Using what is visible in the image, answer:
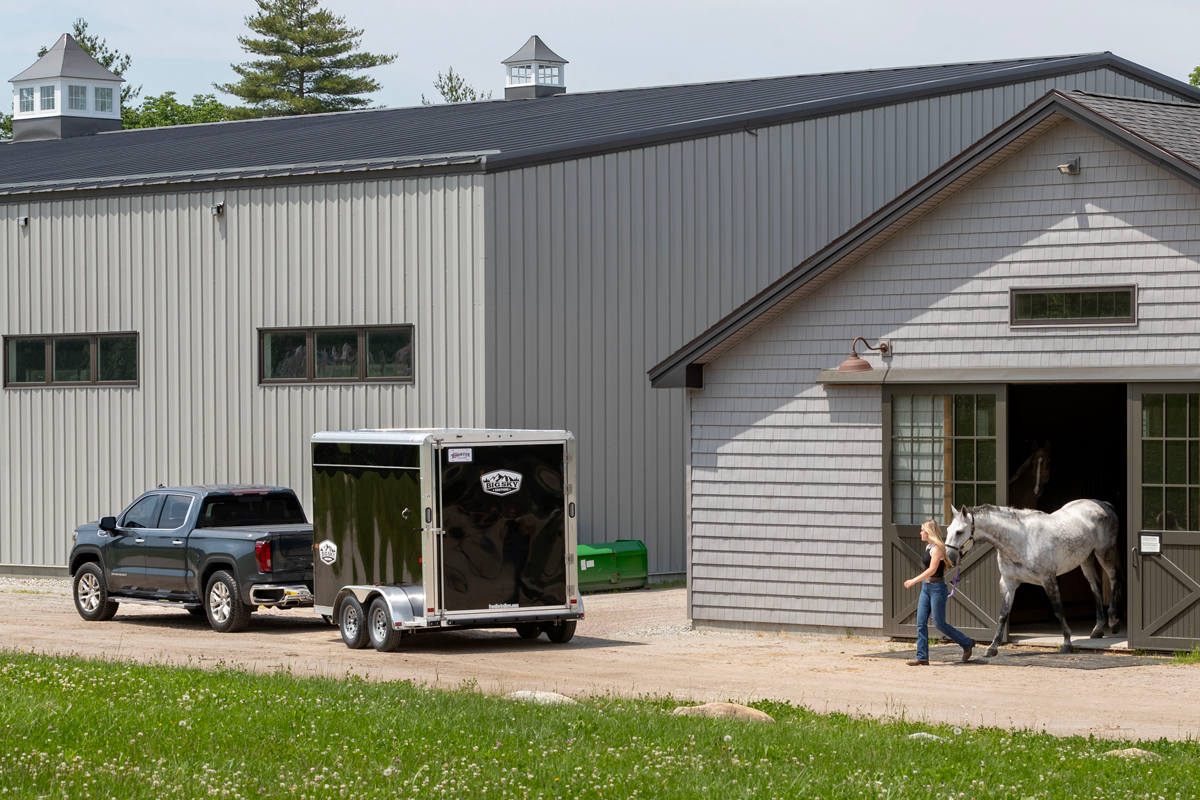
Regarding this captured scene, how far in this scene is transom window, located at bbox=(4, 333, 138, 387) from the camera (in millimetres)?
26344

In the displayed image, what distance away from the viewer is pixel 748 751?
10.0m

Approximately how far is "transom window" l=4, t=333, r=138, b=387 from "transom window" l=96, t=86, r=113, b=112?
15565mm

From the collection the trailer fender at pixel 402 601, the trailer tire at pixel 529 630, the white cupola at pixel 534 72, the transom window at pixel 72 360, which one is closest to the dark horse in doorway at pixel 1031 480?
the trailer tire at pixel 529 630

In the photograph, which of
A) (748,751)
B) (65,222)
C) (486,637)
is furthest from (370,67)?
(748,751)

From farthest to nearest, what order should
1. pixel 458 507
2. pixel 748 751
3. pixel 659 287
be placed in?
pixel 659 287, pixel 458 507, pixel 748 751

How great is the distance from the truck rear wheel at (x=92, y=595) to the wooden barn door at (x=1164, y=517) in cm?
1217

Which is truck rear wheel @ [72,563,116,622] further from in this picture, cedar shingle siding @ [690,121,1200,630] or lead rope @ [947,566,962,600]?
lead rope @ [947,566,962,600]

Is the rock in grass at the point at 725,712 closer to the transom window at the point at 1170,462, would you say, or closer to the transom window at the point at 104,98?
the transom window at the point at 1170,462

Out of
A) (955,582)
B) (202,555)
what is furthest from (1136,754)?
(202,555)

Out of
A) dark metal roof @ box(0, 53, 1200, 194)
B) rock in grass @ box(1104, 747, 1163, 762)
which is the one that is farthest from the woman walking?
dark metal roof @ box(0, 53, 1200, 194)

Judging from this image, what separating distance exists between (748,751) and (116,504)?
18466 millimetres

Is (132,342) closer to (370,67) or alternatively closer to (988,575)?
(988,575)

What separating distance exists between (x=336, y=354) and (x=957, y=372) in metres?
10.7

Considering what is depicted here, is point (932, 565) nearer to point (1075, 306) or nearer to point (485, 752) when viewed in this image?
point (1075, 306)
